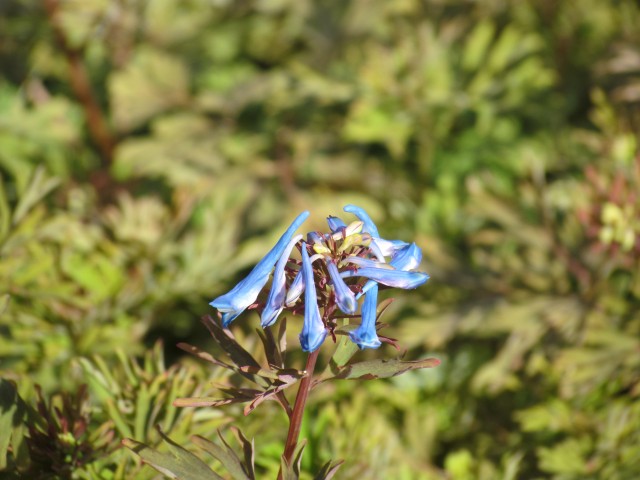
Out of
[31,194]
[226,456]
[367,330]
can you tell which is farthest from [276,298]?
[31,194]

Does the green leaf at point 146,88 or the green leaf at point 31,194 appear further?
the green leaf at point 146,88

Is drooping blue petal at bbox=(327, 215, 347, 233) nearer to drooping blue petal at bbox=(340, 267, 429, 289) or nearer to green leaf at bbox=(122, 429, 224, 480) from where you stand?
drooping blue petal at bbox=(340, 267, 429, 289)

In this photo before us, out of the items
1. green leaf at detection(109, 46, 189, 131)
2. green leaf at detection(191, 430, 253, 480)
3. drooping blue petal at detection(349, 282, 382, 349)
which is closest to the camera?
drooping blue petal at detection(349, 282, 382, 349)

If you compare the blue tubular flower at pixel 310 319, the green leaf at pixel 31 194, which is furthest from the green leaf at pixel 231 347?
the green leaf at pixel 31 194

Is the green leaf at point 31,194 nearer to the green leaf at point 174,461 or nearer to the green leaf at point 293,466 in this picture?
the green leaf at point 174,461

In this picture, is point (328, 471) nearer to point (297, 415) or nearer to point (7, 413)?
point (297, 415)

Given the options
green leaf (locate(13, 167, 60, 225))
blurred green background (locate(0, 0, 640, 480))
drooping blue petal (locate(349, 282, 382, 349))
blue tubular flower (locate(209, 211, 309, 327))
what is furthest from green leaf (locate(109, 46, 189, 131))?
drooping blue petal (locate(349, 282, 382, 349))
